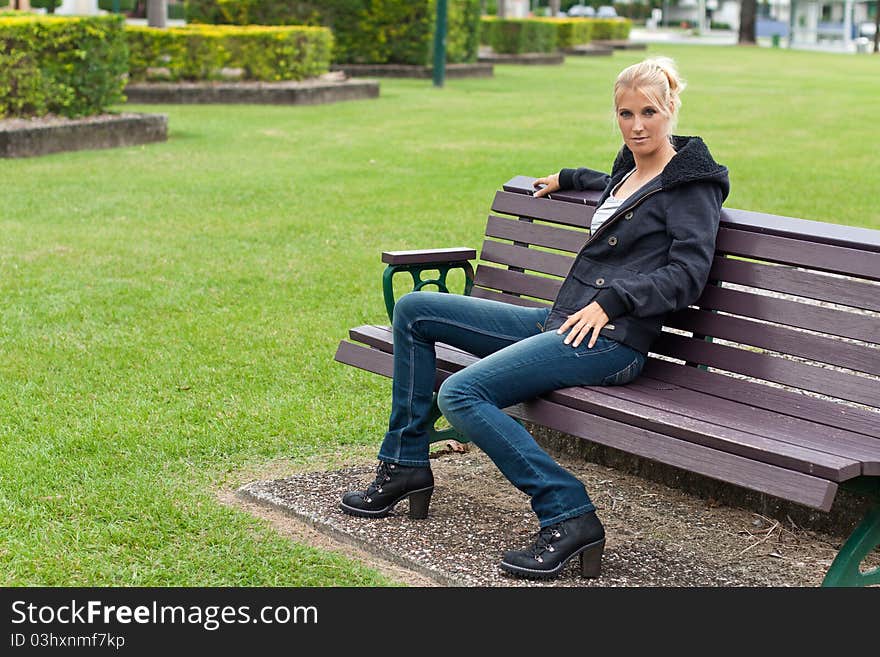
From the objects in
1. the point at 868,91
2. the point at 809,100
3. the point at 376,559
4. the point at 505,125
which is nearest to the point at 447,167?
the point at 505,125

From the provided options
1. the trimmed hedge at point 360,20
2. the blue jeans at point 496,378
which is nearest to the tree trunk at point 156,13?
the trimmed hedge at point 360,20

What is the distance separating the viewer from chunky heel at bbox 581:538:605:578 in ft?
12.8

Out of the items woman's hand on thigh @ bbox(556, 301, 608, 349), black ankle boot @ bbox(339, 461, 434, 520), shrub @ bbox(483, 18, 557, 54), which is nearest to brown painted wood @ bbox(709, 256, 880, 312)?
woman's hand on thigh @ bbox(556, 301, 608, 349)

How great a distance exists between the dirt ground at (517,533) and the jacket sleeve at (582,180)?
1.02 meters

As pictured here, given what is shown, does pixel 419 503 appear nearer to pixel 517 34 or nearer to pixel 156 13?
pixel 156 13

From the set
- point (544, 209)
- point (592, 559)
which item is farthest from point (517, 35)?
point (592, 559)

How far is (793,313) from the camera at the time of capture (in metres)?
4.01

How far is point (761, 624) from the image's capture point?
362 cm

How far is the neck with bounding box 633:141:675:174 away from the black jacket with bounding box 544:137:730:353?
0.04m

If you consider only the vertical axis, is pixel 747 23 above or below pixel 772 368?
above

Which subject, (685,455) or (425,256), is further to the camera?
(425,256)

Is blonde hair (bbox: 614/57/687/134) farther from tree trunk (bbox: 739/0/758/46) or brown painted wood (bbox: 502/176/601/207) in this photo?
tree trunk (bbox: 739/0/758/46)

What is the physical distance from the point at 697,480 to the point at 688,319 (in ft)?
2.17

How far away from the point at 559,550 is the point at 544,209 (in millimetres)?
1549
